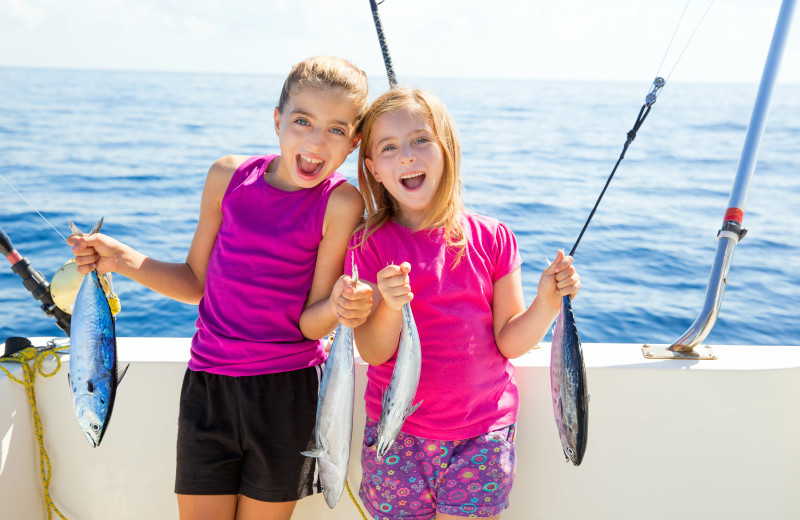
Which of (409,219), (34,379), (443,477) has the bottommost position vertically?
(443,477)

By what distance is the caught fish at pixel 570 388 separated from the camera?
5.16 feet

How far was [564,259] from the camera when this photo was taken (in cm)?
166

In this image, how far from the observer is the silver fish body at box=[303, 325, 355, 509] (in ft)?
5.05

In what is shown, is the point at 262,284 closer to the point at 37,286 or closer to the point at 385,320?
the point at 385,320

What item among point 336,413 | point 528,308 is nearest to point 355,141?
point 528,308

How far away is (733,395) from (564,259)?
93cm

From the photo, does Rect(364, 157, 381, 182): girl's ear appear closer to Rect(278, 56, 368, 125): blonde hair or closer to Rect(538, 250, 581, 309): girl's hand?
Rect(278, 56, 368, 125): blonde hair

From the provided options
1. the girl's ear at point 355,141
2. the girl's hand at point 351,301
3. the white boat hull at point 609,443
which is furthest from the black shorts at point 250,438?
the girl's ear at point 355,141

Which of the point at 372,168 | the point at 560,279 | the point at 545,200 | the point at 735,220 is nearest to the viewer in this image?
the point at 560,279

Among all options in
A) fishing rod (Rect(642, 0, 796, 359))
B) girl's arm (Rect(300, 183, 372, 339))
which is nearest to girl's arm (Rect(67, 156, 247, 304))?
girl's arm (Rect(300, 183, 372, 339))

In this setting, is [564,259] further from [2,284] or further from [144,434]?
[2,284]

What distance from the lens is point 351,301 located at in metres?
1.55

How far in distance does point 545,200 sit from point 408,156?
1019 centimetres

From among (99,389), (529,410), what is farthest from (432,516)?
(99,389)
